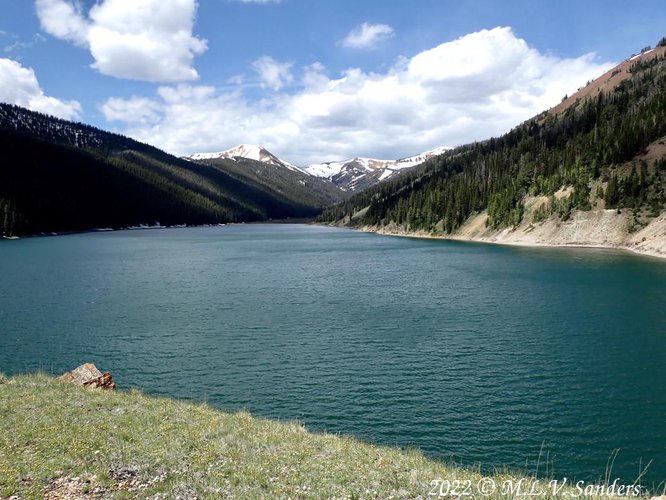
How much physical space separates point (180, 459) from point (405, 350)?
1059 inches

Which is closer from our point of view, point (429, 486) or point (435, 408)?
point (429, 486)

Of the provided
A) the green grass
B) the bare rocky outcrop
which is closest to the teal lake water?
the bare rocky outcrop

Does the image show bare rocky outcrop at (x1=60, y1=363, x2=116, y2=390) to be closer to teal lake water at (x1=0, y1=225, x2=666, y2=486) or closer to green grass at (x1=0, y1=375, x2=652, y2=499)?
teal lake water at (x1=0, y1=225, x2=666, y2=486)

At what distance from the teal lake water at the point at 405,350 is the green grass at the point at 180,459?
691 centimetres

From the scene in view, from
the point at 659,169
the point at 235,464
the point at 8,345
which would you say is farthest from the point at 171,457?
the point at 659,169

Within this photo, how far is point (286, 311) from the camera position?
57875mm

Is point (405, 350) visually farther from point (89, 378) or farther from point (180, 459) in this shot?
point (180, 459)

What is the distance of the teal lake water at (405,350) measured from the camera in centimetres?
2620

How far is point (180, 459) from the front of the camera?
1742 cm

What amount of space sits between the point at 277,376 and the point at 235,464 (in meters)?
18.3

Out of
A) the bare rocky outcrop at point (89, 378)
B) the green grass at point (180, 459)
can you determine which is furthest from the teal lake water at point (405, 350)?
the green grass at point (180, 459)

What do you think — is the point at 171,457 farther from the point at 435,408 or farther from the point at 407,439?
the point at 435,408

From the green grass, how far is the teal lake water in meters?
6.91

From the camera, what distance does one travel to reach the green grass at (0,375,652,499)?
15133mm
